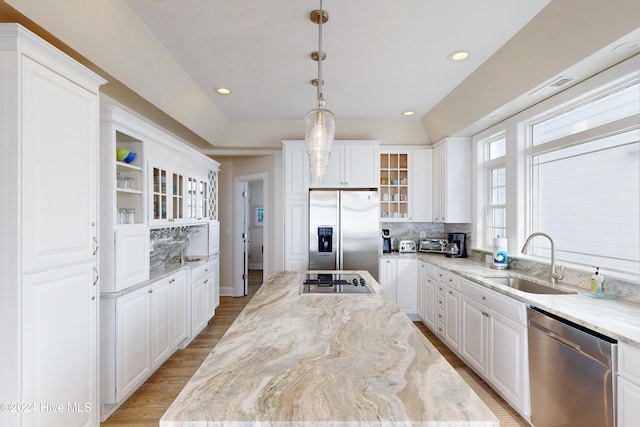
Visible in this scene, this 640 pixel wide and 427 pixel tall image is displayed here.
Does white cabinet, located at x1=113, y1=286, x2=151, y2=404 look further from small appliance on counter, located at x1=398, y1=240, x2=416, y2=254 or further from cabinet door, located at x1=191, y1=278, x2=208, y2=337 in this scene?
small appliance on counter, located at x1=398, y1=240, x2=416, y2=254

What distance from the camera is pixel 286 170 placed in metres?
4.14

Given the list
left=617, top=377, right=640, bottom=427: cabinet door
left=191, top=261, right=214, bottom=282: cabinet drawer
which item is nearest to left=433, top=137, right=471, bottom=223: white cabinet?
left=617, top=377, right=640, bottom=427: cabinet door

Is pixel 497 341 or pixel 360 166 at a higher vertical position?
pixel 360 166

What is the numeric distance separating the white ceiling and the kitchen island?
1.91 meters

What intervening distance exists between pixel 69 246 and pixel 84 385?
0.85 m

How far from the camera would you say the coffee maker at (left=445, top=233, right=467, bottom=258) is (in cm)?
396

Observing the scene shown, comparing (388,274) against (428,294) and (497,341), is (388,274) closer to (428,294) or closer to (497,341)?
(428,294)

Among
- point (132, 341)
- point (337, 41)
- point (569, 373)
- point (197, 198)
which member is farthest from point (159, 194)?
point (569, 373)

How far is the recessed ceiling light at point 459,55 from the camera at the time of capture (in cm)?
246

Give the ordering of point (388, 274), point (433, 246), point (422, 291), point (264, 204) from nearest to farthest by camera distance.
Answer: point (422, 291) → point (388, 274) → point (433, 246) → point (264, 204)

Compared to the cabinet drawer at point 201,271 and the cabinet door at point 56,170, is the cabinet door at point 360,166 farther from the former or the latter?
the cabinet door at point 56,170

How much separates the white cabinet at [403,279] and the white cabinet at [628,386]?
103 inches

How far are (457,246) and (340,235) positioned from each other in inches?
60.6

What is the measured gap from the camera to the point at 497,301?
7.65ft
